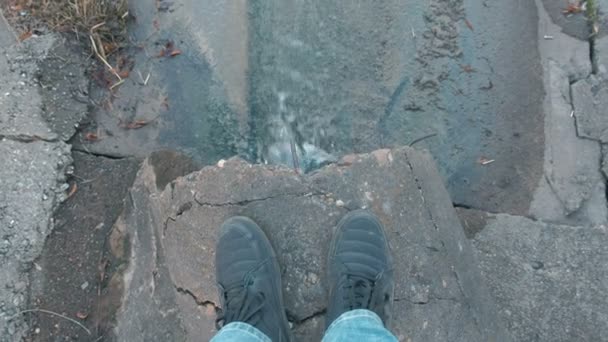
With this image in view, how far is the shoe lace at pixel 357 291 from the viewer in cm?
186

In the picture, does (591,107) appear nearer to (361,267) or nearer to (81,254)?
(361,267)

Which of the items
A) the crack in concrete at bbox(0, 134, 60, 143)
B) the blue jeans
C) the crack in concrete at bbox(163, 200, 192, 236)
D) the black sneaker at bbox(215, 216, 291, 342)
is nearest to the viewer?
the blue jeans

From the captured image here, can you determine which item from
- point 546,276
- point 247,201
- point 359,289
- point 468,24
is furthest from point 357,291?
point 468,24

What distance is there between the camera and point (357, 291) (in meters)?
1.90

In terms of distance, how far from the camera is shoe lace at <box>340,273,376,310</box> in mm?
1859

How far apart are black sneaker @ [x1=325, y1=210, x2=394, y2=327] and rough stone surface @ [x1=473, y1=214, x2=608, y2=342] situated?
56 cm

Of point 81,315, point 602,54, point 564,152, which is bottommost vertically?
point 81,315

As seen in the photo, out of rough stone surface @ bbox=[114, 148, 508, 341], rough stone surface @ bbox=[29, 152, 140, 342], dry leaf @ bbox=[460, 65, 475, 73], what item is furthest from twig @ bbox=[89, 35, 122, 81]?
dry leaf @ bbox=[460, 65, 475, 73]

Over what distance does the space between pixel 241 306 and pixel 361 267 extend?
0.43 meters

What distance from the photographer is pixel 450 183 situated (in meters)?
2.44

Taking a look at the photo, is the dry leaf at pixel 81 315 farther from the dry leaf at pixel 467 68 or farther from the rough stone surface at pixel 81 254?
the dry leaf at pixel 467 68

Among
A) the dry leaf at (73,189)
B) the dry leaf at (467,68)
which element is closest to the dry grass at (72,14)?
the dry leaf at (73,189)

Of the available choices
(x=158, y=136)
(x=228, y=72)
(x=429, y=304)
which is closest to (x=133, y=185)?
(x=158, y=136)

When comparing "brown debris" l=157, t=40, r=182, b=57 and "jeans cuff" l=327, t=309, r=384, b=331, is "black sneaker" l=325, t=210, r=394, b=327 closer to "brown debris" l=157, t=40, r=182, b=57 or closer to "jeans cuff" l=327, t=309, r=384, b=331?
"jeans cuff" l=327, t=309, r=384, b=331
